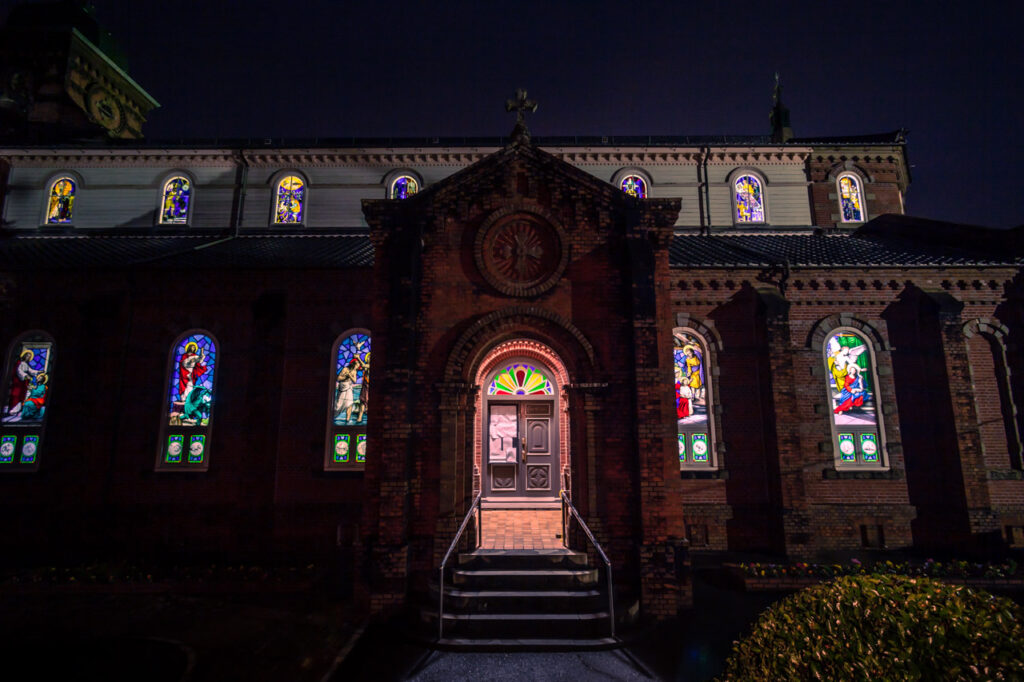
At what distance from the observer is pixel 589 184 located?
10.9 m

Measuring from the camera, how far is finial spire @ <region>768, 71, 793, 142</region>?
21.6 m

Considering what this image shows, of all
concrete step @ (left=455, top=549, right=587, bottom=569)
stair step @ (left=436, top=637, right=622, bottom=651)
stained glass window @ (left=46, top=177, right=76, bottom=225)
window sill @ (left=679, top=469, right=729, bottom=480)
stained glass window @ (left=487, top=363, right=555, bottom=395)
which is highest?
stained glass window @ (left=46, top=177, right=76, bottom=225)

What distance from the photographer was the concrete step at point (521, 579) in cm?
887

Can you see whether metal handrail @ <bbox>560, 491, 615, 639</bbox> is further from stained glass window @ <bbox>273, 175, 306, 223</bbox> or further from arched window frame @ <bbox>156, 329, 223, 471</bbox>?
stained glass window @ <bbox>273, 175, 306, 223</bbox>

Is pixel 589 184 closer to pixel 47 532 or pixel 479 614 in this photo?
pixel 479 614

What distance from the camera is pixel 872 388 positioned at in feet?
48.0

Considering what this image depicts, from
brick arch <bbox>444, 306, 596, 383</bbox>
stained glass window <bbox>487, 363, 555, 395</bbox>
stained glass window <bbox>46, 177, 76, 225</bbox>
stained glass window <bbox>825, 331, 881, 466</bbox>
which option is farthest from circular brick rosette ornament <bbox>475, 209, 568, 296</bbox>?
stained glass window <bbox>46, 177, 76, 225</bbox>

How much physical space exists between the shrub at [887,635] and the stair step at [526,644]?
145 inches

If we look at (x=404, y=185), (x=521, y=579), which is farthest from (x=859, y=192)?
(x=521, y=579)

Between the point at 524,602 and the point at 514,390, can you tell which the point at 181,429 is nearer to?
the point at 514,390

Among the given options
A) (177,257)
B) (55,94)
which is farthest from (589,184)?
(55,94)

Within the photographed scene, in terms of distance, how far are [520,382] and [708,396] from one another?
5.42 meters

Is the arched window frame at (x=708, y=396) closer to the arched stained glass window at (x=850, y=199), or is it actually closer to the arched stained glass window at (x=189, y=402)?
→ the arched stained glass window at (x=850, y=199)

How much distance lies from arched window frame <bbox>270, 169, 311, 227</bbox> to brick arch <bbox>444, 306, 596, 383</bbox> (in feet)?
39.0
